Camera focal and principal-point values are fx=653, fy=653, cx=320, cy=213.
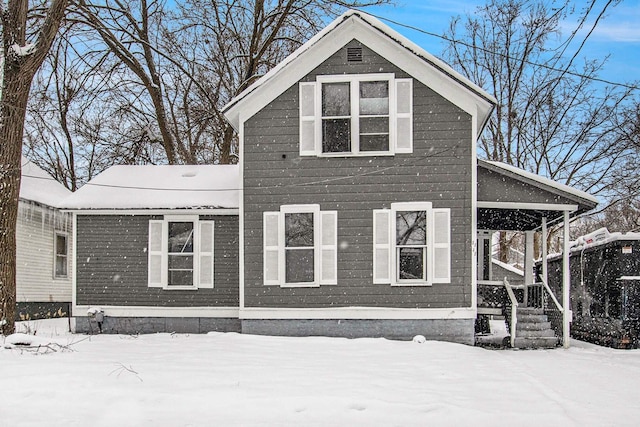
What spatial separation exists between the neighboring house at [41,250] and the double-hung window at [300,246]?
918 cm

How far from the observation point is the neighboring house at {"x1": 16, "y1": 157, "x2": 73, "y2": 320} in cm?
1997

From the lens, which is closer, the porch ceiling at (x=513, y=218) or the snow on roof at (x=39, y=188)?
the porch ceiling at (x=513, y=218)

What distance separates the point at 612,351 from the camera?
1323 centimetres

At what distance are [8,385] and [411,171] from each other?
891 cm

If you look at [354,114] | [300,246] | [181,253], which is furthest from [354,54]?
[181,253]

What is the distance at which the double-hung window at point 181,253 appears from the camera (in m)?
15.1

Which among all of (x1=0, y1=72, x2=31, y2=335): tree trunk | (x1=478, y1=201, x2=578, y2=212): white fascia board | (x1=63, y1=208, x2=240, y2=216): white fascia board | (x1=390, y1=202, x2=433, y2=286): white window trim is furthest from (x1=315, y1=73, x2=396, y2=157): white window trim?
(x1=0, y1=72, x2=31, y2=335): tree trunk

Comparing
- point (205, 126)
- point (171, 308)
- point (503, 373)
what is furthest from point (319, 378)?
point (205, 126)

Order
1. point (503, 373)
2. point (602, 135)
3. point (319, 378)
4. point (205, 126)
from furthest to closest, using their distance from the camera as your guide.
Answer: point (602, 135) → point (205, 126) → point (503, 373) → point (319, 378)

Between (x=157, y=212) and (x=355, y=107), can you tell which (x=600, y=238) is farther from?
(x=157, y=212)

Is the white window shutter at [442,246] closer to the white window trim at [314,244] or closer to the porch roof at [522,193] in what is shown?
the porch roof at [522,193]

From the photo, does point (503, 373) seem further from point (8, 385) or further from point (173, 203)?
point (173, 203)

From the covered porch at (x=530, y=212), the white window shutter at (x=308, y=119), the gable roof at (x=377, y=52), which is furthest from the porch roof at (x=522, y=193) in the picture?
the white window shutter at (x=308, y=119)

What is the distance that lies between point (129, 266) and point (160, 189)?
200cm
